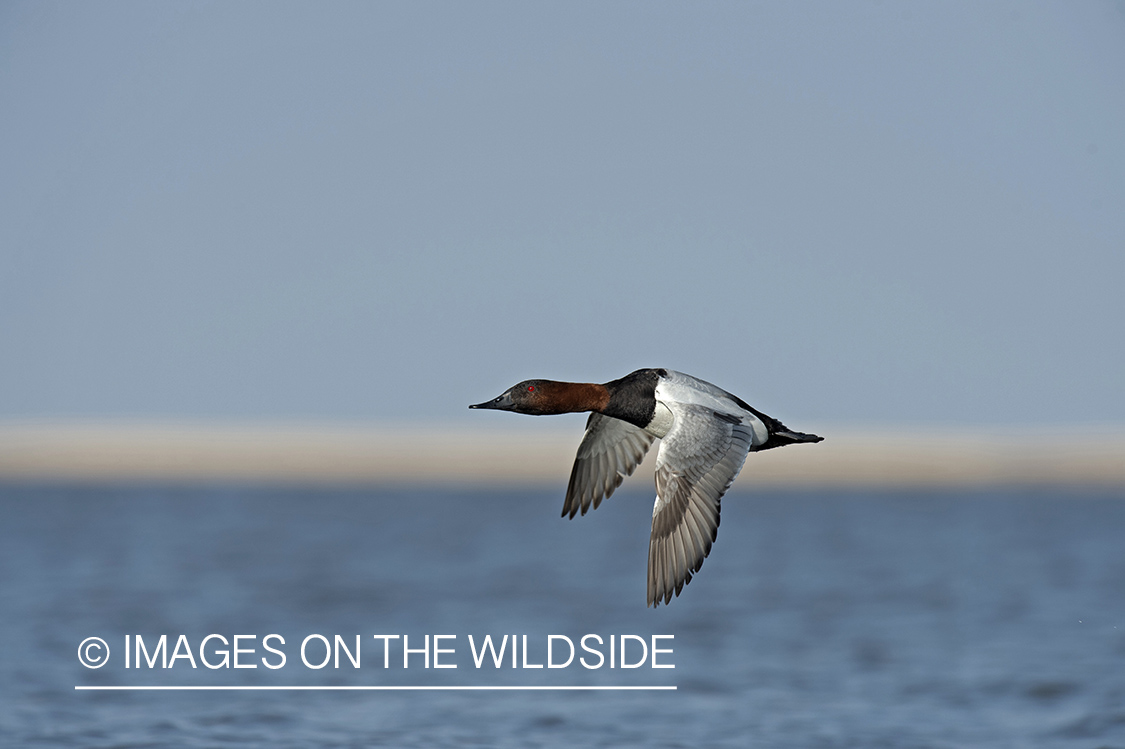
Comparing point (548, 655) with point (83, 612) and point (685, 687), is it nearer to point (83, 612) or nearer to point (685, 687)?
point (685, 687)

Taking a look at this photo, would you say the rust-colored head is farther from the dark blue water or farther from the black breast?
the dark blue water

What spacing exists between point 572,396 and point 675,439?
739mm

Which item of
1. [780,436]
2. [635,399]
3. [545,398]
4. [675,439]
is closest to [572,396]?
[545,398]

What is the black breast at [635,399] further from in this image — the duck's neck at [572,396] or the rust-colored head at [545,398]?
the rust-colored head at [545,398]

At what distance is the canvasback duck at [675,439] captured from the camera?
842cm

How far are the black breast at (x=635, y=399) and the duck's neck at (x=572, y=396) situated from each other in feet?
0.37

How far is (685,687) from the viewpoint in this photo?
16.8 meters

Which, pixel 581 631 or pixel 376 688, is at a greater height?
pixel 581 631

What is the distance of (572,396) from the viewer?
9.06m

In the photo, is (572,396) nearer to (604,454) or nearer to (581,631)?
(604,454)

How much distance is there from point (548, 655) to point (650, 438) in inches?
382

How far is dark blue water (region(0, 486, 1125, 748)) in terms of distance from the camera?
14.6m

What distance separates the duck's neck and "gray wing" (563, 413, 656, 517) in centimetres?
93

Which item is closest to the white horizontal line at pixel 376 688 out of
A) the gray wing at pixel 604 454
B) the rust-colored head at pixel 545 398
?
the gray wing at pixel 604 454
